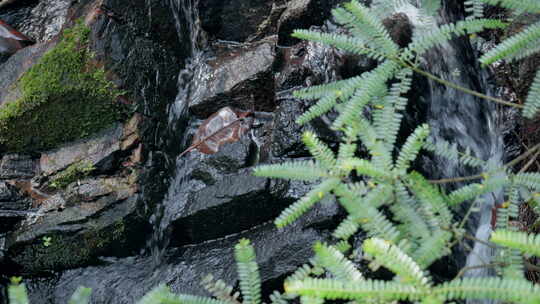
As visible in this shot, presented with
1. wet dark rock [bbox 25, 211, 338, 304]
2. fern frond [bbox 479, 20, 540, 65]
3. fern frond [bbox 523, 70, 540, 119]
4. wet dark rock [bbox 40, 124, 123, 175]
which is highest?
fern frond [bbox 479, 20, 540, 65]

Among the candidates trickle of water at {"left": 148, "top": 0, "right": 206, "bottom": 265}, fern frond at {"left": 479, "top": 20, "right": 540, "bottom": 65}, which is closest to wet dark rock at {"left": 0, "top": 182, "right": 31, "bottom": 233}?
trickle of water at {"left": 148, "top": 0, "right": 206, "bottom": 265}

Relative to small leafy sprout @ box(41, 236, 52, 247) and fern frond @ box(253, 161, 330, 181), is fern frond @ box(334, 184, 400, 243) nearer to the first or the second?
fern frond @ box(253, 161, 330, 181)

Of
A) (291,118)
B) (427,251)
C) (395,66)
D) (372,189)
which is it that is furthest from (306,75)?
(427,251)

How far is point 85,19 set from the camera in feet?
13.9

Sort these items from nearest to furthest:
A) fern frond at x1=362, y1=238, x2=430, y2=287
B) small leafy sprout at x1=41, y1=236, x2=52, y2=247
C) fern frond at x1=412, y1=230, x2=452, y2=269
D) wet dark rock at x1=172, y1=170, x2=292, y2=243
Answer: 1. fern frond at x1=362, y1=238, x2=430, y2=287
2. fern frond at x1=412, y1=230, x2=452, y2=269
3. wet dark rock at x1=172, y1=170, x2=292, y2=243
4. small leafy sprout at x1=41, y1=236, x2=52, y2=247

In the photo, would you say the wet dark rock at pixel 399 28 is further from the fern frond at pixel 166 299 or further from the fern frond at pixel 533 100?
the fern frond at pixel 166 299

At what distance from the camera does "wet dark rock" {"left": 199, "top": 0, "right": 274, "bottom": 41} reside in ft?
16.1

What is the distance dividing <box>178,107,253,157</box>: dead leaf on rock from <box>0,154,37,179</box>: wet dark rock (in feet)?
3.93

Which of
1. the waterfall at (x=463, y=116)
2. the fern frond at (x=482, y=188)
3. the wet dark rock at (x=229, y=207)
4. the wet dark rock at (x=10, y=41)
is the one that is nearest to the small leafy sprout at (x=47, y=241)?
the wet dark rock at (x=229, y=207)

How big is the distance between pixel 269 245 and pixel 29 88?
2.27m

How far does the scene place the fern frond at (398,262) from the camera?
1605mm

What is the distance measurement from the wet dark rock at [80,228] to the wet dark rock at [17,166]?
321 millimetres

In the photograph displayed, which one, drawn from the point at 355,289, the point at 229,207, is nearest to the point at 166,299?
the point at 355,289

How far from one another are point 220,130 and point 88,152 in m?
1.07
